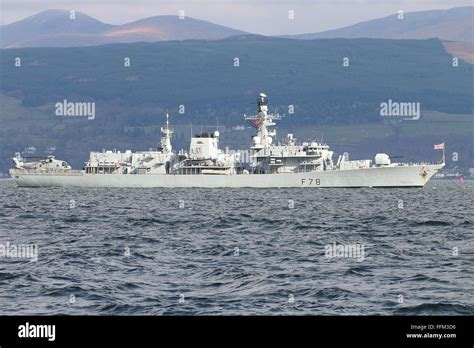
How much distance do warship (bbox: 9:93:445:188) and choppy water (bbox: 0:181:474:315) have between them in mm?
68566

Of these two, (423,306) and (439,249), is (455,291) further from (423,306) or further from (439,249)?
(439,249)

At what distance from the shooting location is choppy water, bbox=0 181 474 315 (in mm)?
25297

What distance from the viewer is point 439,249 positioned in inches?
1577

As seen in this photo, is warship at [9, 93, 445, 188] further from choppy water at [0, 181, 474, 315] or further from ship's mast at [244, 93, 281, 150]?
choppy water at [0, 181, 474, 315]

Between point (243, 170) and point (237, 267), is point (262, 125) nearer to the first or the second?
point (243, 170)

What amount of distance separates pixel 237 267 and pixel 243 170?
105817 mm

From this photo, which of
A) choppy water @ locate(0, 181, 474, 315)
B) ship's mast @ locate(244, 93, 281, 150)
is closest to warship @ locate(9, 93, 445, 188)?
ship's mast @ locate(244, 93, 281, 150)

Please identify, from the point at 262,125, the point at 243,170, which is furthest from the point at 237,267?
the point at 262,125

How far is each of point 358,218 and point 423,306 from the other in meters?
38.1

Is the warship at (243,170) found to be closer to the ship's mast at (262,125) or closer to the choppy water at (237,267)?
the ship's mast at (262,125)

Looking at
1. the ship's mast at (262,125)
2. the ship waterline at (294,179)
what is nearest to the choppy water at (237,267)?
the ship waterline at (294,179)

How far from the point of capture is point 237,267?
107 feet

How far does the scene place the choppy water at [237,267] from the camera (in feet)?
83.0
